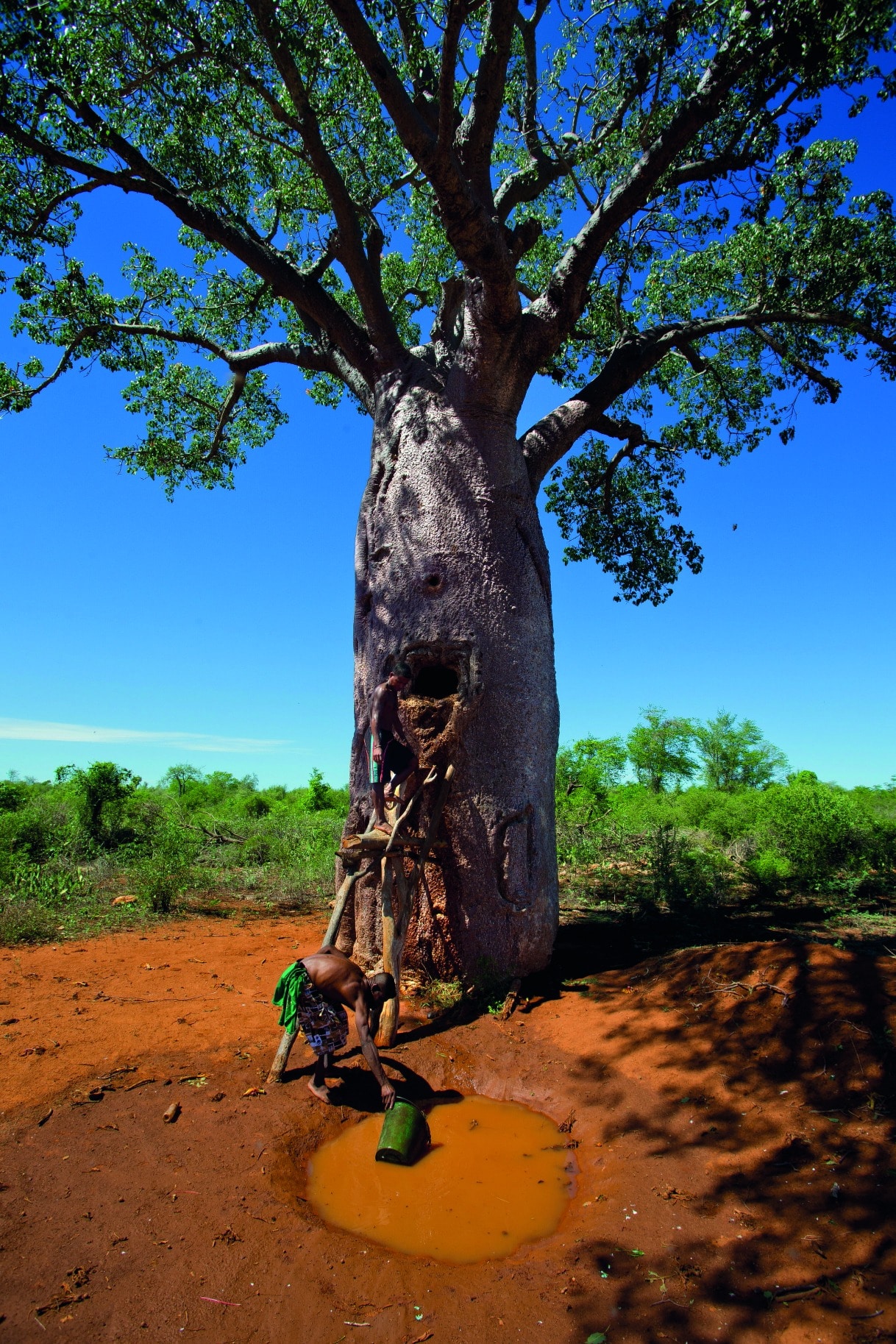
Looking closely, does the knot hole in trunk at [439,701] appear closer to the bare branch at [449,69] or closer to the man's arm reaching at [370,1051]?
the man's arm reaching at [370,1051]

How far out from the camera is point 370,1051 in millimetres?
3350

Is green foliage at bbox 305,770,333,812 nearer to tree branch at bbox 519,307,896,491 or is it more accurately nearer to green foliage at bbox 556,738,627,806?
green foliage at bbox 556,738,627,806

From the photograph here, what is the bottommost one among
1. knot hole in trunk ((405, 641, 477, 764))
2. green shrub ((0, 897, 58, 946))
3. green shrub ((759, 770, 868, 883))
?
green shrub ((0, 897, 58, 946))

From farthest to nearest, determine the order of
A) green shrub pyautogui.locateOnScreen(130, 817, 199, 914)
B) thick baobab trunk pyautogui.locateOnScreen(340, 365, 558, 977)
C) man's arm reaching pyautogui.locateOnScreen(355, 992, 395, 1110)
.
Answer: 1. green shrub pyautogui.locateOnScreen(130, 817, 199, 914)
2. thick baobab trunk pyautogui.locateOnScreen(340, 365, 558, 977)
3. man's arm reaching pyautogui.locateOnScreen(355, 992, 395, 1110)

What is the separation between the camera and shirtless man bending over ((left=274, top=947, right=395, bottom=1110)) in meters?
3.60

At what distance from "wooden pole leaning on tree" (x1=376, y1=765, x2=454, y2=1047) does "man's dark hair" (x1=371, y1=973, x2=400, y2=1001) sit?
0.96 ft

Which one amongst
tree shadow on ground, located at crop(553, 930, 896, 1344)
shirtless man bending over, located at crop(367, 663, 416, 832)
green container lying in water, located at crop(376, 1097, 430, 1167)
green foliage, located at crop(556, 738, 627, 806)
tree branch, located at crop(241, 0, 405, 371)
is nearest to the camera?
tree shadow on ground, located at crop(553, 930, 896, 1344)

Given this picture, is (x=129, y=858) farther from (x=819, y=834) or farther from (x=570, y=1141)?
(x=819, y=834)

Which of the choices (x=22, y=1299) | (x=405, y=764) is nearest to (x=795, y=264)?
(x=405, y=764)

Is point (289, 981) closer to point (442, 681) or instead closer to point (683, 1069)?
point (683, 1069)

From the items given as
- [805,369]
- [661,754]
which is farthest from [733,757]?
[805,369]

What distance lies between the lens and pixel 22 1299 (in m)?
2.25

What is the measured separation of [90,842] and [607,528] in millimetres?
7683

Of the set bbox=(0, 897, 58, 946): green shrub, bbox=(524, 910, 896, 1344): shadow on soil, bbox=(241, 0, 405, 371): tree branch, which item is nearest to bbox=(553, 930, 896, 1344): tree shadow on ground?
bbox=(524, 910, 896, 1344): shadow on soil
